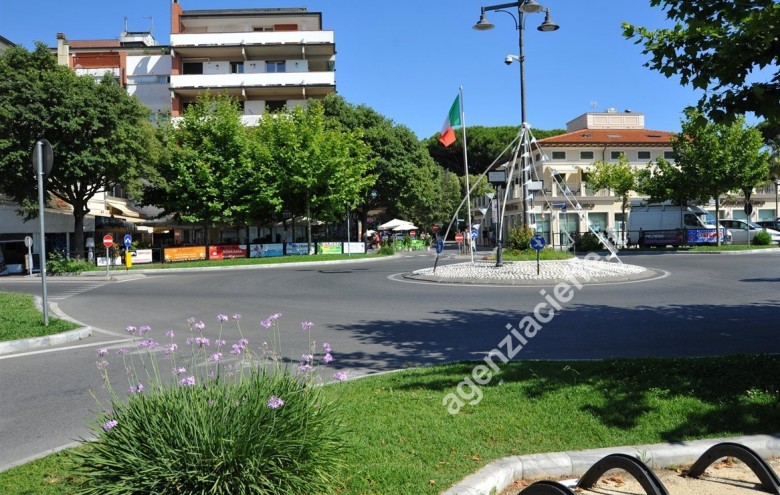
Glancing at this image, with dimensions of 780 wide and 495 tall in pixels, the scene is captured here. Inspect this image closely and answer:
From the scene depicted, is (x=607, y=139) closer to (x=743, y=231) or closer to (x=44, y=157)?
(x=743, y=231)

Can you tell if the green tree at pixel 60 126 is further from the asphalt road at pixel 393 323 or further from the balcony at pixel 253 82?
the balcony at pixel 253 82

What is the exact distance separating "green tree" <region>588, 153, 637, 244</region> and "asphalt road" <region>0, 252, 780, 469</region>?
1005 inches

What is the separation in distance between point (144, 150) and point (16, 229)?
8.59m

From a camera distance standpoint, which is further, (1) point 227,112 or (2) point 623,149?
(2) point 623,149

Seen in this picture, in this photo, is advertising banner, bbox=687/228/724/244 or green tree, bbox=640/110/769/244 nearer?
green tree, bbox=640/110/769/244

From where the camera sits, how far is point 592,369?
250 inches

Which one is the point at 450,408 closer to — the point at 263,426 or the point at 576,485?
the point at 576,485

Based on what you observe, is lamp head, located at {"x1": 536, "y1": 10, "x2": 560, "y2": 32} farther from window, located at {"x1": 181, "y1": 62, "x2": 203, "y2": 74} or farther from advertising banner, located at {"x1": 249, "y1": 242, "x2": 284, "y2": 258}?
window, located at {"x1": 181, "y1": 62, "x2": 203, "y2": 74}

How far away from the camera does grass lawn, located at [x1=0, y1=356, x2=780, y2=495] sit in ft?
13.4

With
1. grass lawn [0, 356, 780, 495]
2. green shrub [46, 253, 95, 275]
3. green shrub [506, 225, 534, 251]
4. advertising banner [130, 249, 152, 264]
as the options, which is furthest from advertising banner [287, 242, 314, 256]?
grass lawn [0, 356, 780, 495]

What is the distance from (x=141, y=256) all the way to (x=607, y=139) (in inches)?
1589

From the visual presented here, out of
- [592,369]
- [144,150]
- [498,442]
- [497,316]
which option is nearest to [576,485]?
[498,442]

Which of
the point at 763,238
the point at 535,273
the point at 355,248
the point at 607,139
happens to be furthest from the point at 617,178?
the point at 535,273

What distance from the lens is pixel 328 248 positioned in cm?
3966
